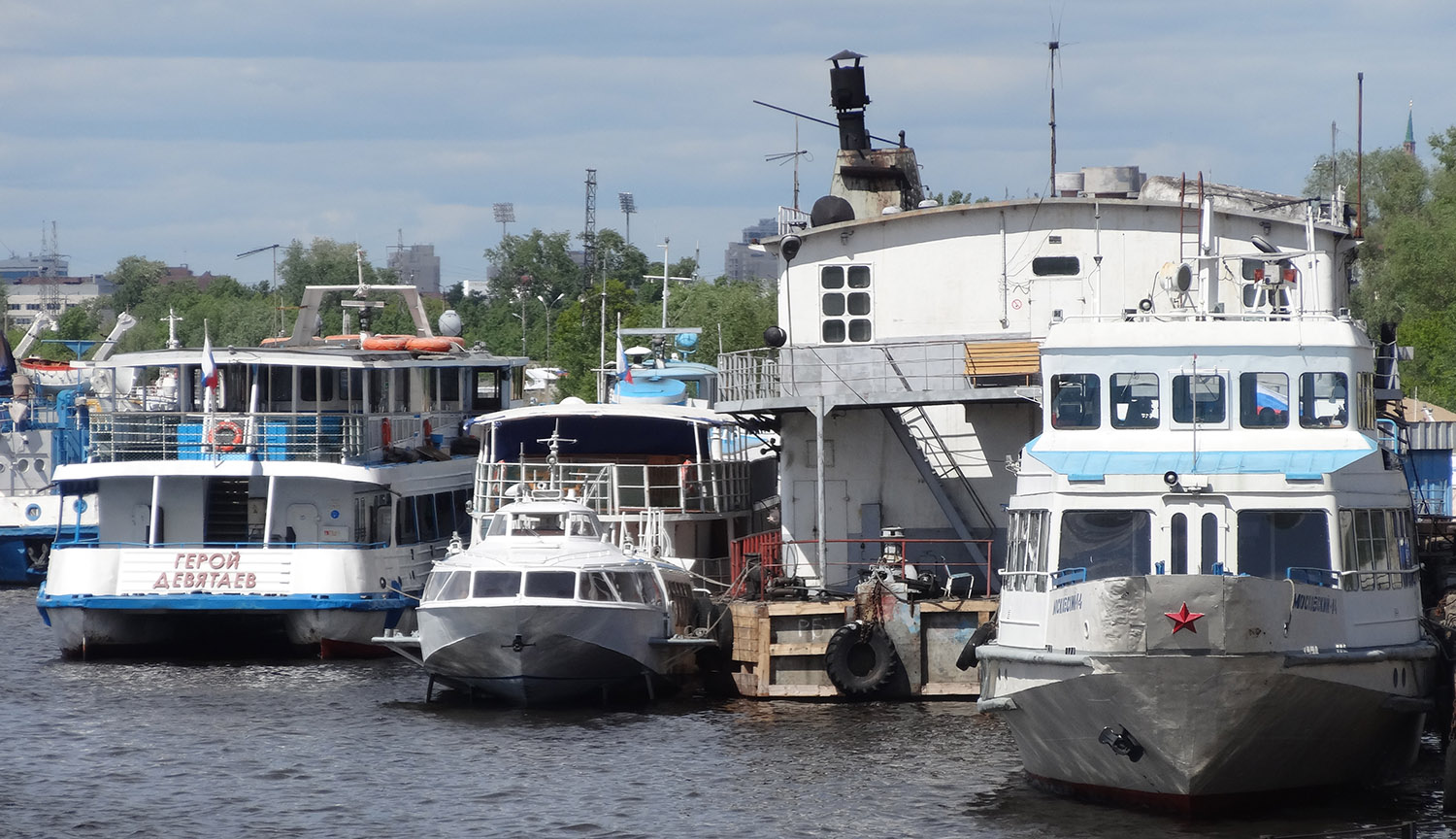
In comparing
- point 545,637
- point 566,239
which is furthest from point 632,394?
point 566,239

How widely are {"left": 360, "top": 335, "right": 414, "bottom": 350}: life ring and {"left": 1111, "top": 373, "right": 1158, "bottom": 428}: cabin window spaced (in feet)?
74.8

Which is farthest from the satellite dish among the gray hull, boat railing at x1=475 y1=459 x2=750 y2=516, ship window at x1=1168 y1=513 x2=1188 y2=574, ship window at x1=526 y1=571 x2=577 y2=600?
ship window at x1=1168 y1=513 x2=1188 y2=574

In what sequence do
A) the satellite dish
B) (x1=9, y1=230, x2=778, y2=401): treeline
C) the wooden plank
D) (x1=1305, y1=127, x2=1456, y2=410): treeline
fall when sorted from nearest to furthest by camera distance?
the wooden plank → the satellite dish → (x1=1305, y1=127, x2=1456, y2=410): treeline → (x1=9, y1=230, x2=778, y2=401): treeline

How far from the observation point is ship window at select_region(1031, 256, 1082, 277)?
1310 inches

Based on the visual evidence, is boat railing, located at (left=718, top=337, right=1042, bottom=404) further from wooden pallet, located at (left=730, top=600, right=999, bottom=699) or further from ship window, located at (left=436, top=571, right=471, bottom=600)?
ship window, located at (left=436, top=571, right=471, bottom=600)

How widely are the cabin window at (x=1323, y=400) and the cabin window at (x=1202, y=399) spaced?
91cm

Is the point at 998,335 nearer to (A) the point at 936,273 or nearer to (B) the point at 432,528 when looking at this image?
(A) the point at 936,273

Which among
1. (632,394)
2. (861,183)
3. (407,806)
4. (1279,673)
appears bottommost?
(407,806)

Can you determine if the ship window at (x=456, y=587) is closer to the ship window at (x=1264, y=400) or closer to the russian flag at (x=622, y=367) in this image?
the ship window at (x=1264, y=400)

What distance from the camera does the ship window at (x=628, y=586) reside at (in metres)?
30.1

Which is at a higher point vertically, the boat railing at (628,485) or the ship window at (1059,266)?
the ship window at (1059,266)

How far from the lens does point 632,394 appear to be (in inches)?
1822

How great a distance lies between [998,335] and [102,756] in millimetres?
15729

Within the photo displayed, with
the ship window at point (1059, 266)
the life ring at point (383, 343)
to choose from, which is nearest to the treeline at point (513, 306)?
the life ring at point (383, 343)
